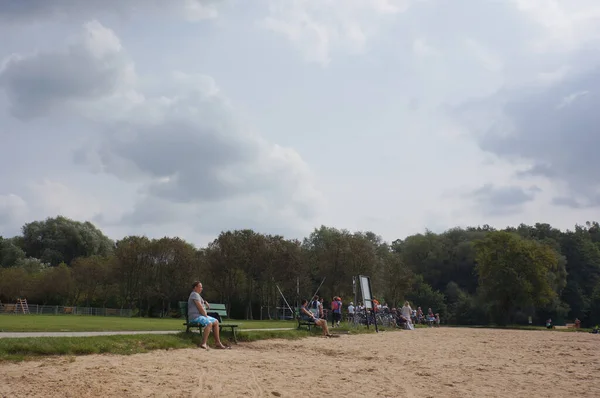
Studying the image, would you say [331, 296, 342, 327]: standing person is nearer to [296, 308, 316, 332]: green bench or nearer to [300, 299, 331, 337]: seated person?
[296, 308, 316, 332]: green bench

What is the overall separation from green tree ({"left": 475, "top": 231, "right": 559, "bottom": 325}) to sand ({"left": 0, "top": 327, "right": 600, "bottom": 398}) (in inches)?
1880

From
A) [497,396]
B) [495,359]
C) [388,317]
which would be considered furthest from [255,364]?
[388,317]

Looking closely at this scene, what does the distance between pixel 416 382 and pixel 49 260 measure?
79.9m

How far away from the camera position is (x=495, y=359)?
12820 millimetres

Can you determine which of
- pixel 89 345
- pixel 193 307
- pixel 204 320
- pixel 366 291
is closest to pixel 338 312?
pixel 366 291

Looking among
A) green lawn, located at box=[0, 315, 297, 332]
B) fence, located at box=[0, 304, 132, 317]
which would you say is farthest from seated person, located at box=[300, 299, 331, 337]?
fence, located at box=[0, 304, 132, 317]

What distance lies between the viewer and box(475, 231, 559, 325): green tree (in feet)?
187

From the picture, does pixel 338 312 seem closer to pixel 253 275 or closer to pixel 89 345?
pixel 89 345

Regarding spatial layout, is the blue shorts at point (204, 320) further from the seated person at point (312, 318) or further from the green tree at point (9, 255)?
the green tree at point (9, 255)

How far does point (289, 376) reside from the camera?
8.75 metres

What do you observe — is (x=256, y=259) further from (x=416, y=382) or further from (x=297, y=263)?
(x=416, y=382)

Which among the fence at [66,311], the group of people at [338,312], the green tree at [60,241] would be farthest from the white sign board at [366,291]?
the green tree at [60,241]

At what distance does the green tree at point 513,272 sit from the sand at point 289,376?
157 ft

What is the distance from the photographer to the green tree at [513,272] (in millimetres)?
56906
